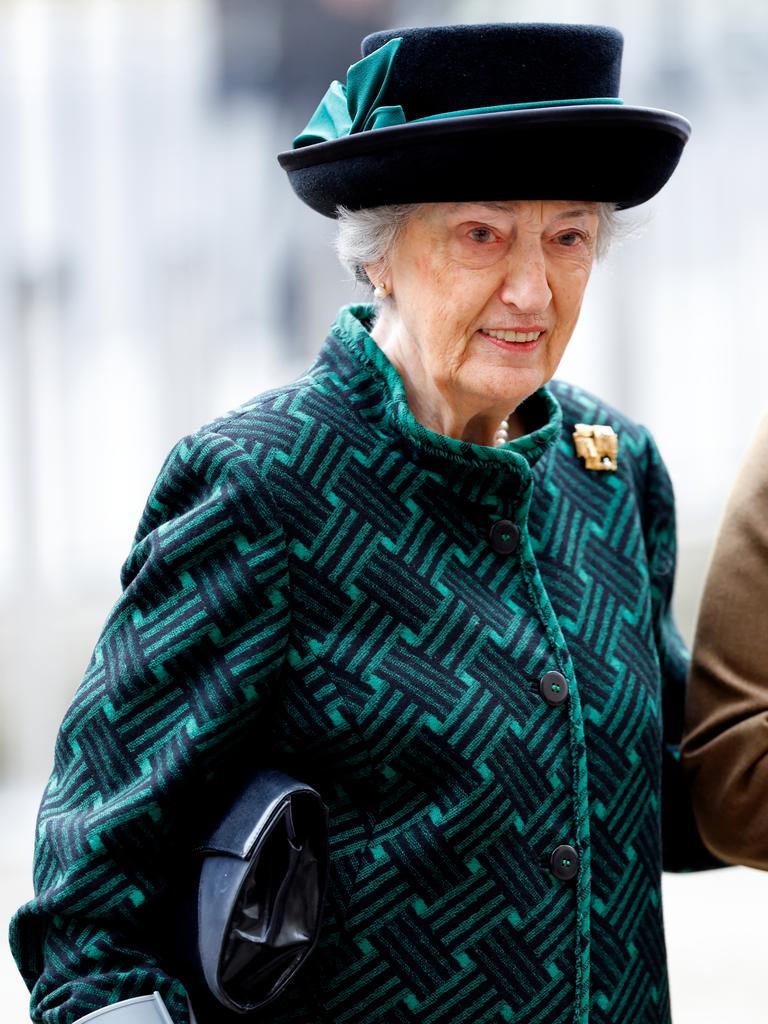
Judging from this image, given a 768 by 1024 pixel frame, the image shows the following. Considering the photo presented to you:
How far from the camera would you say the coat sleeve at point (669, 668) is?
2.22 meters

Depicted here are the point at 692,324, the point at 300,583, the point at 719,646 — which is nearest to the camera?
the point at 300,583

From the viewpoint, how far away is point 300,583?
6.10ft

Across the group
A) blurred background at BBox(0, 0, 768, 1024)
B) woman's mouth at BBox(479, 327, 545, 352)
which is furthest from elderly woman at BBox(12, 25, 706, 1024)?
blurred background at BBox(0, 0, 768, 1024)

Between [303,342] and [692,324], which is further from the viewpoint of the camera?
[692,324]

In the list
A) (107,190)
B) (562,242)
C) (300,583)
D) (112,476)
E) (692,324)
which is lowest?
(112,476)

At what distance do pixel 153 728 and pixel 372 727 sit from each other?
0.25 m

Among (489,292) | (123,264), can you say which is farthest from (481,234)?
(123,264)

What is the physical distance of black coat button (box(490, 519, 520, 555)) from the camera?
199 centimetres

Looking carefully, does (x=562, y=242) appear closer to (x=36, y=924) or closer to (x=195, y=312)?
(x=36, y=924)

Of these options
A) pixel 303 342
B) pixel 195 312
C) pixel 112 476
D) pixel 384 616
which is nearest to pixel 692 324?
pixel 303 342

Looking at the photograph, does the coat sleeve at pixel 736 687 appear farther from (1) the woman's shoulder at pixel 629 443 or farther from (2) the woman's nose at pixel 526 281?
(2) the woman's nose at pixel 526 281

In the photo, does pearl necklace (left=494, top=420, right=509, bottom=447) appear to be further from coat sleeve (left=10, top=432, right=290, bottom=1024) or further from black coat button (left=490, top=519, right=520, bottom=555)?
coat sleeve (left=10, top=432, right=290, bottom=1024)

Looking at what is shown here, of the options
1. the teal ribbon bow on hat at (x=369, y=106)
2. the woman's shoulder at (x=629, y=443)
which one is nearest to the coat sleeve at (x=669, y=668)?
the woman's shoulder at (x=629, y=443)

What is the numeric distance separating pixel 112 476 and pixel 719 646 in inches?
158
